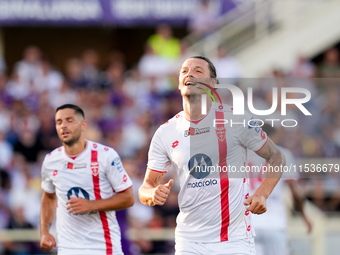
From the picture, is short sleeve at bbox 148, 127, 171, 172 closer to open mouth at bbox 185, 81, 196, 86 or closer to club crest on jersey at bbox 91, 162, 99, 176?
open mouth at bbox 185, 81, 196, 86

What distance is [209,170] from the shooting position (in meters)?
6.52

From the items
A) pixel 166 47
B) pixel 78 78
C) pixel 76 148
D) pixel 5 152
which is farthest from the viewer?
pixel 166 47

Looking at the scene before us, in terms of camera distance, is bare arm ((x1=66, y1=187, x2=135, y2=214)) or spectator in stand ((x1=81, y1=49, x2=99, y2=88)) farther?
spectator in stand ((x1=81, y1=49, x2=99, y2=88))

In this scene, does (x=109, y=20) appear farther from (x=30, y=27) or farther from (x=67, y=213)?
(x=67, y=213)

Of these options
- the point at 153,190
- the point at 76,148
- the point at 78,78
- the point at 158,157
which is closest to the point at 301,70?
the point at 78,78

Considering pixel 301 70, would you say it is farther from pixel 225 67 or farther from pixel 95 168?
pixel 95 168

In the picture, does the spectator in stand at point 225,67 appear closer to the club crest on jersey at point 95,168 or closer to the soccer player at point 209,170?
the club crest on jersey at point 95,168

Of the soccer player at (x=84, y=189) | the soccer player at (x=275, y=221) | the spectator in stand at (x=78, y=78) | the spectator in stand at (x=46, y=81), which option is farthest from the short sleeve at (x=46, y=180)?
the spectator in stand at (x=78, y=78)

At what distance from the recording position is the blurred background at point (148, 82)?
13.1 meters

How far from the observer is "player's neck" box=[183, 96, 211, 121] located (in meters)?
6.61

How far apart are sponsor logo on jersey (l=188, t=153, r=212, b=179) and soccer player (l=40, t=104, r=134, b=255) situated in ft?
3.97

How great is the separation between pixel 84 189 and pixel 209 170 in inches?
63.8

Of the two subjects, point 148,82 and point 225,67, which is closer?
point 225,67

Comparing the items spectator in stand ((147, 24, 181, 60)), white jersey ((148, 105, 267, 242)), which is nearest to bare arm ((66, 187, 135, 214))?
white jersey ((148, 105, 267, 242))
